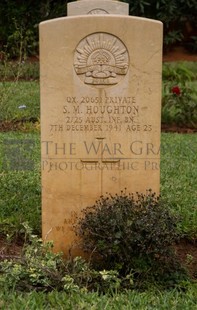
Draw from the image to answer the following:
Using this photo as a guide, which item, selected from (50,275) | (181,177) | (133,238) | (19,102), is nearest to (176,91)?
(19,102)

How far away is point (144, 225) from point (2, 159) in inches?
148

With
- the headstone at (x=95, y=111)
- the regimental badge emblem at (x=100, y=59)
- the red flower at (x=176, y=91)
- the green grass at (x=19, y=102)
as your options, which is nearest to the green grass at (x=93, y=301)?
the headstone at (x=95, y=111)

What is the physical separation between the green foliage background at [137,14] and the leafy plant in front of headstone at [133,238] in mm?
14460

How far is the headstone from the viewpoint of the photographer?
187 inches

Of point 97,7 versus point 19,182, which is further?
point 19,182

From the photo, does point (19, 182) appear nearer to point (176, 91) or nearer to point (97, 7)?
point (97, 7)

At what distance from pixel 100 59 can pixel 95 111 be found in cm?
36

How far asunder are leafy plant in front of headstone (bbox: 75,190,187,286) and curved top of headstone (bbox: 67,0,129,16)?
2.00 metres

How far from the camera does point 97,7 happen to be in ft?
20.0

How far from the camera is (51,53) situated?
474cm

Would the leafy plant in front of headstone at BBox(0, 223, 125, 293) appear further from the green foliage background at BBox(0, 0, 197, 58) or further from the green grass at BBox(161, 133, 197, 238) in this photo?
the green foliage background at BBox(0, 0, 197, 58)

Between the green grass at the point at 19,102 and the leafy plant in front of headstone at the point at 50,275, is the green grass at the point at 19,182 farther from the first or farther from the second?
the green grass at the point at 19,102

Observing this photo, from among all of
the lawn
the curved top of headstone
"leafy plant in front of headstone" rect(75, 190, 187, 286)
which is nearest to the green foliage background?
the lawn

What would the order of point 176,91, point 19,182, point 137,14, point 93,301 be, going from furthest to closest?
1. point 137,14
2. point 176,91
3. point 19,182
4. point 93,301
